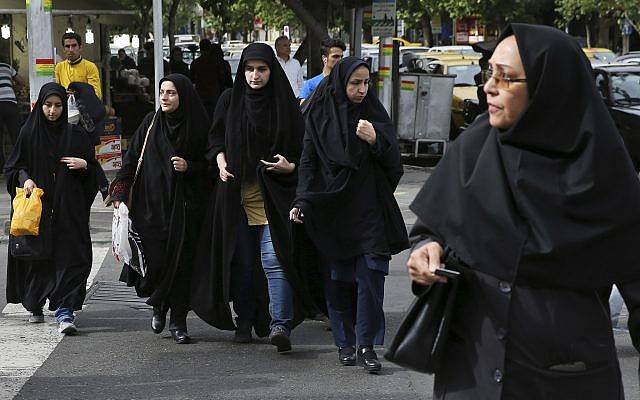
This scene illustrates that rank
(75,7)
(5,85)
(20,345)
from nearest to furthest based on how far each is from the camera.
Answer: (20,345) < (5,85) < (75,7)

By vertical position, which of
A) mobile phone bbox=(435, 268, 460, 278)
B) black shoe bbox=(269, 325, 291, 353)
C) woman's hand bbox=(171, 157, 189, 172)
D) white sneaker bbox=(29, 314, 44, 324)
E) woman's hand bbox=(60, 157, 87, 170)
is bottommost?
white sneaker bbox=(29, 314, 44, 324)

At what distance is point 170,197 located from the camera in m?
7.65

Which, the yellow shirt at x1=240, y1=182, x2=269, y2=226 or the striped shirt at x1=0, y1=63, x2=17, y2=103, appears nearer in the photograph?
the yellow shirt at x1=240, y1=182, x2=269, y2=226

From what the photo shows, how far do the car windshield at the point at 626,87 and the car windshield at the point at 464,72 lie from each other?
19.5 feet

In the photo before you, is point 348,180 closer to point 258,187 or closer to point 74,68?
point 258,187

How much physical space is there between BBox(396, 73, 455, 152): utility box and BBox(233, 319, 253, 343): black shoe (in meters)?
11.2

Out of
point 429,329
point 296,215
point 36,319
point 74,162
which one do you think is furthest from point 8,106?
point 429,329

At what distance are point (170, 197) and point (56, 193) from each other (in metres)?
0.91

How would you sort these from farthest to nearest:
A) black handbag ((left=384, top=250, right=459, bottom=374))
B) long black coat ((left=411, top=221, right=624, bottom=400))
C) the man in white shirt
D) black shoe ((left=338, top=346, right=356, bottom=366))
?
1. the man in white shirt
2. black shoe ((left=338, top=346, right=356, bottom=366))
3. black handbag ((left=384, top=250, right=459, bottom=374))
4. long black coat ((left=411, top=221, right=624, bottom=400))

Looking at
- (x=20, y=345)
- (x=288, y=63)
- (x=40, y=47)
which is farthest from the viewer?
(x=288, y=63)

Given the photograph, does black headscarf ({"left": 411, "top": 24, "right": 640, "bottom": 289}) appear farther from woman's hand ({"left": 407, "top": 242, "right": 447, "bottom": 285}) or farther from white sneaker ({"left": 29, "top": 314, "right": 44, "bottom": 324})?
white sneaker ({"left": 29, "top": 314, "right": 44, "bottom": 324})

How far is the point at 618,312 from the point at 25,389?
322 centimetres

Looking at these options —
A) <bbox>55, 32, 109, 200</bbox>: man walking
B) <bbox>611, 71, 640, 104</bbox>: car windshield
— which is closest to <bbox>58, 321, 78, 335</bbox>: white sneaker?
<bbox>55, 32, 109, 200</bbox>: man walking

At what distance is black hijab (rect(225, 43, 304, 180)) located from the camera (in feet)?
23.9
